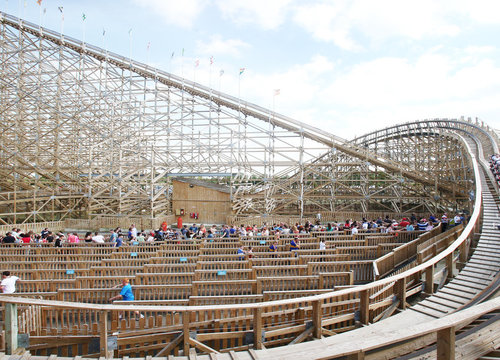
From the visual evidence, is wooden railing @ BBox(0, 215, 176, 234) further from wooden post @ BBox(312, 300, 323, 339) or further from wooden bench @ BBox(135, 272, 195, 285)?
wooden post @ BBox(312, 300, 323, 339)

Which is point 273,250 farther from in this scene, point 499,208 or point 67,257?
point 499,208

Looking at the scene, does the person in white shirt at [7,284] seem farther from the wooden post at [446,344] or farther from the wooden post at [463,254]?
the wooden post at [463,254]

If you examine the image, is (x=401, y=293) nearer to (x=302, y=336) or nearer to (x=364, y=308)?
(x=364, y=308)

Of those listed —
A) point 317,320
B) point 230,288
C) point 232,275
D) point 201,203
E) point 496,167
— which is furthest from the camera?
point 201,203

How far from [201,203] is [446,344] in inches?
700

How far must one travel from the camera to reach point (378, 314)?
5199 millimetres

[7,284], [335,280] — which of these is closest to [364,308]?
[335,280]

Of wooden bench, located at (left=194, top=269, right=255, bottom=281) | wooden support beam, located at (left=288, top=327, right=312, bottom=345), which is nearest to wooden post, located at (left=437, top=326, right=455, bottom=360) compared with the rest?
wooden support beam, located at (left=288, top=327, right=312, bottom=345)

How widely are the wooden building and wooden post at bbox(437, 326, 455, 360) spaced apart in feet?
56.3

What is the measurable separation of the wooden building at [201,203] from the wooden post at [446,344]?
56.3 feet

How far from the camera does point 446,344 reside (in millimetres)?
2197

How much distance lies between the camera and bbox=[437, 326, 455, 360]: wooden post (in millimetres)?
2176

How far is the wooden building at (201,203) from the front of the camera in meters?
19.3

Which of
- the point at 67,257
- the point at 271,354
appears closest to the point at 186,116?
the point at 67,257
